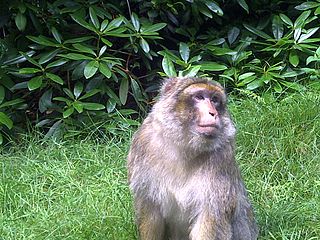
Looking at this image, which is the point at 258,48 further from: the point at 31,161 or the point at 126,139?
the point at 31,161

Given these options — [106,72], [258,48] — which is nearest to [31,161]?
[106,72]

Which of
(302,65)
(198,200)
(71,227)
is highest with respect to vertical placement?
(198,200)

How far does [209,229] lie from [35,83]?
238 centimetres

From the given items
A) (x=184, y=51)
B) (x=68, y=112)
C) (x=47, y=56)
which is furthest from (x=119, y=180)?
(x=184, y=51)

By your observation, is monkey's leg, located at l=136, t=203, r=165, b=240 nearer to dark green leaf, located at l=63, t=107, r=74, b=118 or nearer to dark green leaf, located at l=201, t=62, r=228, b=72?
dark green leaf, located at l=63, t=107, r=74, b=118

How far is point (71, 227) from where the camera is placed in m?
4.54

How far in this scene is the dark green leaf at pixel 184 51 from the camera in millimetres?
6113

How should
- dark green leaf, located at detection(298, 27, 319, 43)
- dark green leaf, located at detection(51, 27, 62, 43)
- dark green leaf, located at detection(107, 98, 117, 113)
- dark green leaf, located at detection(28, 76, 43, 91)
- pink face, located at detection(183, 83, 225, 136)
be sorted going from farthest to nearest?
dark green leaf, located at detection(298, 27, 319, 43), dark green leaf, located at detection(107, 98, 117, 113), dark green leaf, located at detection(51, 27, 62, 43), dark green leaf, located at detection(28, 76, 43, 91), pink face, located at detection(183, 83, 225, 136)

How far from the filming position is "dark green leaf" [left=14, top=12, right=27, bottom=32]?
5.84 meters

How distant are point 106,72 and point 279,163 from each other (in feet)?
4.54

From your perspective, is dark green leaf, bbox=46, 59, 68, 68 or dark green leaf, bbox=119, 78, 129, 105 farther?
dark green leaf, bbox=119, 78, 129, 105

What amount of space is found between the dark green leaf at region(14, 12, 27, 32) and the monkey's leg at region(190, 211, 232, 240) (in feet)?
8.29


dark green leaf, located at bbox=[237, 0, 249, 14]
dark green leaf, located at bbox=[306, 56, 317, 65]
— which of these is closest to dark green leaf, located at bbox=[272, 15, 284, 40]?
dark green leaf, located at bbox=[237, 0, 249, 14]

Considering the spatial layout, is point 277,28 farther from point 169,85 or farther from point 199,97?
point 199,97
